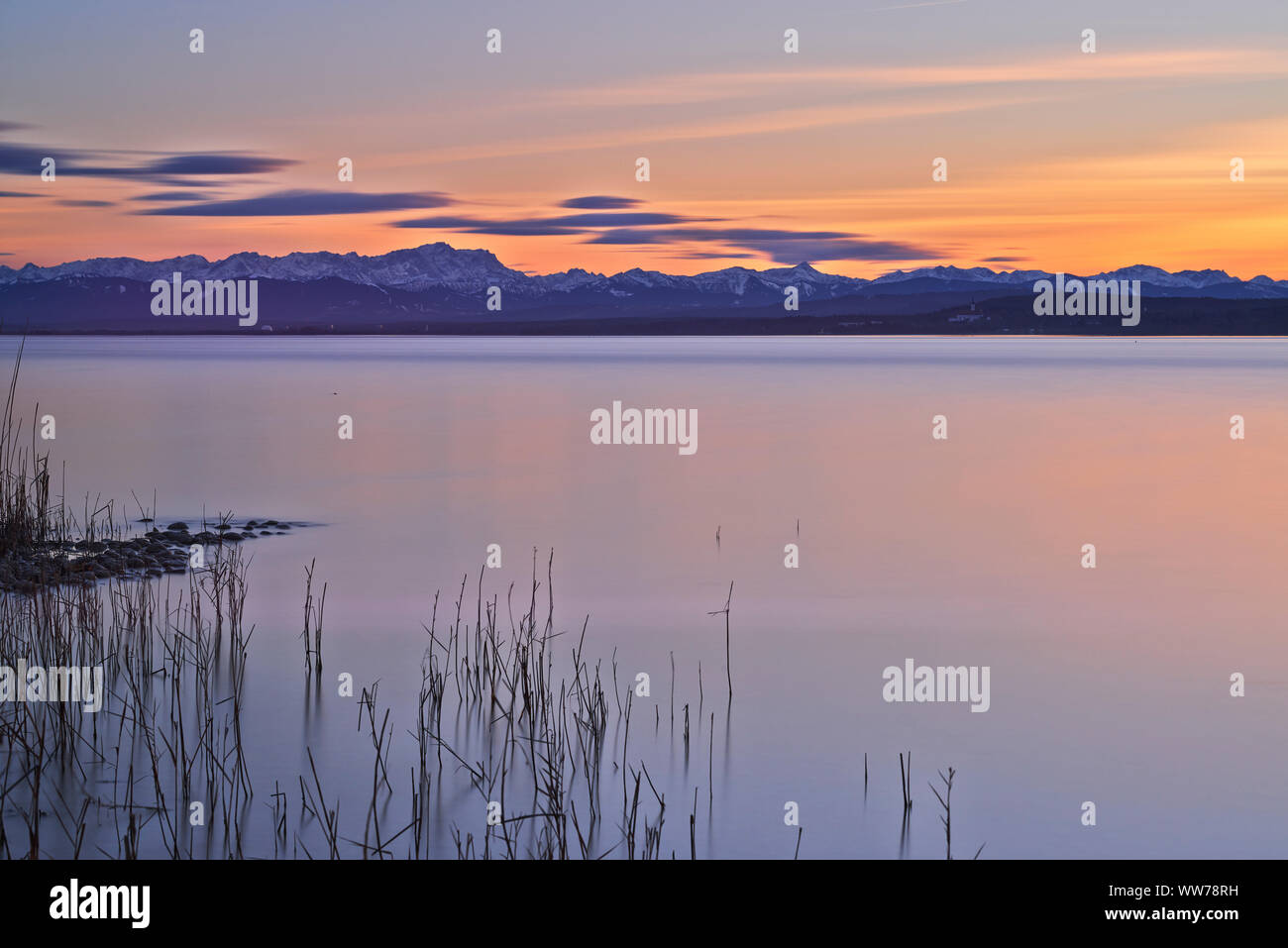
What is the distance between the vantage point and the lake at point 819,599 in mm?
7066

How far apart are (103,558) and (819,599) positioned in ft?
24.2

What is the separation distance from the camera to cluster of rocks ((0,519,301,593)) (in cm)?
1022

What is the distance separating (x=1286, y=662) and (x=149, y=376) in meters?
54.0

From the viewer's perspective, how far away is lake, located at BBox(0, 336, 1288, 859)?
707 cm

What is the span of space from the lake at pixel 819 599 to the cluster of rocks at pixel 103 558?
88 centimetres

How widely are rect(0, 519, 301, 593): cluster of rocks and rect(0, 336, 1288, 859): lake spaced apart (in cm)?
88

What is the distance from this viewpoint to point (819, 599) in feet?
39.7

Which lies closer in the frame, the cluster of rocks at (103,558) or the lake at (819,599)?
the lake at (819,599)

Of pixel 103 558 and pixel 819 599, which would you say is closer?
pixel 103 558

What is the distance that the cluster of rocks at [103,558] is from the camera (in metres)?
10.2

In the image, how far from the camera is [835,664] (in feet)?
32.2

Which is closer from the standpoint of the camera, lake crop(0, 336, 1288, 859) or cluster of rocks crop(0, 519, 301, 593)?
lake crop(0, 336, 1288, 859)

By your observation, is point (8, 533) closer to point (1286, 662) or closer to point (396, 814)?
point (396, 814)
